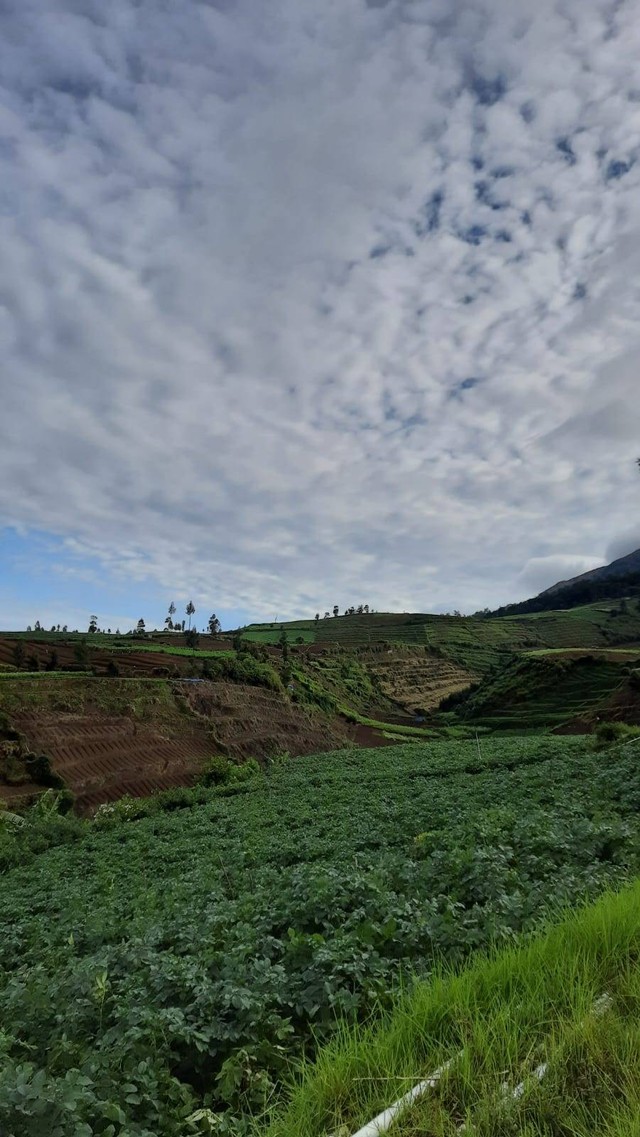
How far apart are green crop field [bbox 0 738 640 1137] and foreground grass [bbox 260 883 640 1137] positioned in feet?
1.86

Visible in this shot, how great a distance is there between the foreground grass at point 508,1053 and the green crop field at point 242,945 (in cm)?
57

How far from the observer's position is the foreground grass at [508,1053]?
2715 millimetres

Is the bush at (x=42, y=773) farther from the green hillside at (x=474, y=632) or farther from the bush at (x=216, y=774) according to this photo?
the green hillside at (x=474, y=632)

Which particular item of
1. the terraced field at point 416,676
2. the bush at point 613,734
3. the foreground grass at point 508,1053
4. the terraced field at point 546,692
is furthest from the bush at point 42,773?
the terraced field at point 416,676

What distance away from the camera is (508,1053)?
3.18 metres

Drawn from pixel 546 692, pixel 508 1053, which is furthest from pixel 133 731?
pixel 546 692

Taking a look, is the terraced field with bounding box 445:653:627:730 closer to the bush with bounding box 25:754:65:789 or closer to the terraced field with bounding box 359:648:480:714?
the terraced field with bounding box 359:648:480:714

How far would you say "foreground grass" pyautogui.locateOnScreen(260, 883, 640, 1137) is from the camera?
2.71 meters

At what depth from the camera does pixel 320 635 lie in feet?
547

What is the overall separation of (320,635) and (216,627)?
105 feet

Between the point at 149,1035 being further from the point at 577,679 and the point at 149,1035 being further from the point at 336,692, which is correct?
the point at 336,692

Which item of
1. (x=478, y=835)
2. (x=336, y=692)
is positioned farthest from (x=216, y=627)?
(x=478, y=835)

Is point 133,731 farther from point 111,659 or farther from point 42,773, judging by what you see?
point 111,659

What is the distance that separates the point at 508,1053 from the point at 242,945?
3138 millimetres
